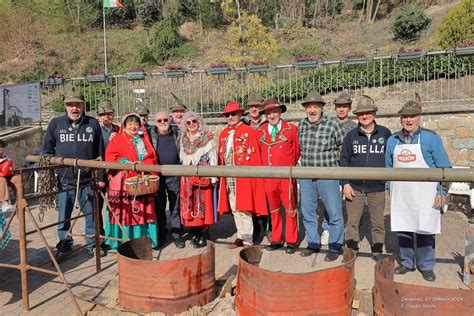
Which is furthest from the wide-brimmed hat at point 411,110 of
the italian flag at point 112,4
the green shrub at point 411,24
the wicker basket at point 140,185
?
the green shrub at point 411,24

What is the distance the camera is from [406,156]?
4.34 m

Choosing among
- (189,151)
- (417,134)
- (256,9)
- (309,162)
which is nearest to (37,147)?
(189,151)

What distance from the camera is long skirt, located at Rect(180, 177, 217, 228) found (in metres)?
5.59

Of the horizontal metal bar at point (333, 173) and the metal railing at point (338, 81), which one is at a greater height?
the metal railing at point (338, 81)

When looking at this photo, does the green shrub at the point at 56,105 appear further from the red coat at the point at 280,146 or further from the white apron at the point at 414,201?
the white apron at the point at 414,201

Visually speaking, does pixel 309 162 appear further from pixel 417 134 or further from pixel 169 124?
pixel 169 124

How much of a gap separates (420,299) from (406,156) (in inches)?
70.5

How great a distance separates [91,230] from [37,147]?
5597 mm

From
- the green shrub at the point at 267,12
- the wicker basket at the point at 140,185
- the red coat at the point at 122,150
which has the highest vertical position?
the green shrub at the point at 267,12

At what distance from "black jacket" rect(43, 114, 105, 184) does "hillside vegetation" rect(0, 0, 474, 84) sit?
1545 cm

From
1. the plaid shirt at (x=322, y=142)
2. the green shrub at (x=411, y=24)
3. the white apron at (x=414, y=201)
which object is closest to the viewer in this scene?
the white apron at (x=414, y=201)

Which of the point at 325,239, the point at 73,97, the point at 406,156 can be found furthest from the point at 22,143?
the point at 406,156

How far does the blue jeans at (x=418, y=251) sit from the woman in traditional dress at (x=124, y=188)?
3105mm

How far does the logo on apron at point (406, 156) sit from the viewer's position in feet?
14.1
